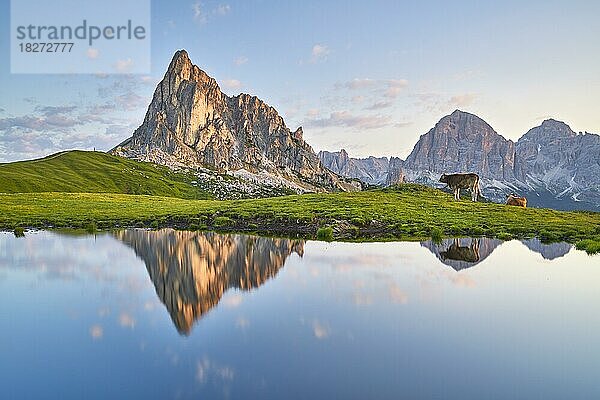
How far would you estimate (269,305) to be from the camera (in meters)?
17.3

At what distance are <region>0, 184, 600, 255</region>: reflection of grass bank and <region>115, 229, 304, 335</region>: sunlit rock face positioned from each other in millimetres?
8307

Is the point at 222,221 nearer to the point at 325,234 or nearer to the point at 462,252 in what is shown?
the point at 325,234

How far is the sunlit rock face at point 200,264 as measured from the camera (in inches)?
716

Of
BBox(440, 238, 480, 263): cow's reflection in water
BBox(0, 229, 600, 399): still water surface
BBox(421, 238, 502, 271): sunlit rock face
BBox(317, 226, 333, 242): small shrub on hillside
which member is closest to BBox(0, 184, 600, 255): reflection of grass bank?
BBox(317, 226, 333, 242): small shrub on hillside

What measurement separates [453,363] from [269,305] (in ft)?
25.6

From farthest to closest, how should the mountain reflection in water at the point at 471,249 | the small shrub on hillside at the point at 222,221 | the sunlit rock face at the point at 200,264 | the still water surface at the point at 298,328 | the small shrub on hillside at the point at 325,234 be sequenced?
the small shrub on hillside at the point at 222,221 → the small shrub on hillside at the point at 325,234 → the mountain reflection in water at the point at 471,249 → the sunlit rock face at the point at 200,264 → the still water surface at the point at 298,328

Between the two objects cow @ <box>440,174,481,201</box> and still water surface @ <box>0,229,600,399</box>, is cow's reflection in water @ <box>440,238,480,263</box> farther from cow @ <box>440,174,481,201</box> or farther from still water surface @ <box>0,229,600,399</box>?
cow @ <box>440,174,481,201</box>

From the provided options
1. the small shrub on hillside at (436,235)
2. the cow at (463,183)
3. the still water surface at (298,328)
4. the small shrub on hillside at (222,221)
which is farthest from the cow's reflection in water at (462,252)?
the cow at (463,183)

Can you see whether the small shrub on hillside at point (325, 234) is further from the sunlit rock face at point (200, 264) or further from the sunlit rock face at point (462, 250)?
the sunlit rock face at point (462, 250)

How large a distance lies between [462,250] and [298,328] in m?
22.7

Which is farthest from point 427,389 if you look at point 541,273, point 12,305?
point 541,273

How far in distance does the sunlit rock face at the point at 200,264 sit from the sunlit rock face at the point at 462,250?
10428 mm

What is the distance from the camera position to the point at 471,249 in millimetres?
33719

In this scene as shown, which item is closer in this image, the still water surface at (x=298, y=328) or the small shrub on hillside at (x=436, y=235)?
the still water surface at (x=298, y=328)
